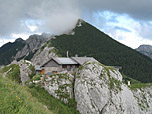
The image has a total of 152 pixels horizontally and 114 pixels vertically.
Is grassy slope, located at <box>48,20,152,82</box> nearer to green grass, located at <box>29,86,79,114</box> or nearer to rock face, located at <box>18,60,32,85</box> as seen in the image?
rock face, located at <box>18,60,32,85</box>

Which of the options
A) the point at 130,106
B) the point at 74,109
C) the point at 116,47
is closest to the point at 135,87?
the point at 130,106

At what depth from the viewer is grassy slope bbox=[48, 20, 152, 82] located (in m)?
135

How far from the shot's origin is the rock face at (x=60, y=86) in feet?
88.6

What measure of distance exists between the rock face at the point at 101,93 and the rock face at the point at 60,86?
4.53 feet

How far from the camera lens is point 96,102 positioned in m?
27.5

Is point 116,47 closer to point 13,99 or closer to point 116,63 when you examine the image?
point 116,63

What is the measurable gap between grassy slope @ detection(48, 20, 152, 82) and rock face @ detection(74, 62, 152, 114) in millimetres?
91572

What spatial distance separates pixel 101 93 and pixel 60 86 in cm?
803

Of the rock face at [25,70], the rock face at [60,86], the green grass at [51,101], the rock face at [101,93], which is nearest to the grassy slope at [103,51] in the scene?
the rock face at [25,70]

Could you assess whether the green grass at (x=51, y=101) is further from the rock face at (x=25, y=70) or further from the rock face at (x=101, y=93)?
the rock face at (x=25, y=70)

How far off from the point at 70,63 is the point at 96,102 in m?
13.6

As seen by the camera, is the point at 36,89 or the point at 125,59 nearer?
the point at 36,89

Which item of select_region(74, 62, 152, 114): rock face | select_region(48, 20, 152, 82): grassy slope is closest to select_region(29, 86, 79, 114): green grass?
select_region(74, 62, 152, 114): rock face

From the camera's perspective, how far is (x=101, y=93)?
28359 millimetres
